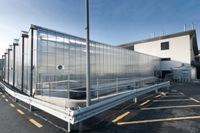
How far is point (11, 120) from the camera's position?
16.7 ft

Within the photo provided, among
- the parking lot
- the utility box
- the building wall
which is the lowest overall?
the parking lot

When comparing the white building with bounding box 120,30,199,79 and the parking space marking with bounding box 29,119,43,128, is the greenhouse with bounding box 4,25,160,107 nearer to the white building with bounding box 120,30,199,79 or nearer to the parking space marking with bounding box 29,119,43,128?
the parking space marking with bounding box 29,119,43,128

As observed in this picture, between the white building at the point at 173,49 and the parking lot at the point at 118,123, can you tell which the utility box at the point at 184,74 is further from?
the parking lot at the point at 118,123

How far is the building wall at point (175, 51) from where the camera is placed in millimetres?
28014

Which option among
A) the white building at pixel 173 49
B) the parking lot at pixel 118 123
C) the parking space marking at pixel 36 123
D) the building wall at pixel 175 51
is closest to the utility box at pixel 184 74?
the white building at pixel 173 49

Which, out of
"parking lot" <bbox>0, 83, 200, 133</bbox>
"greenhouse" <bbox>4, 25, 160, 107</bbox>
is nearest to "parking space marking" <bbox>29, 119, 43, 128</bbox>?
"parking lot" <bbox>0, 83, 200, 133</bbox>

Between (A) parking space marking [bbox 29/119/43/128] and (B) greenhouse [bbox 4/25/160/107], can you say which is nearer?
(A) parking space marking [bbox 29/119/43/128]

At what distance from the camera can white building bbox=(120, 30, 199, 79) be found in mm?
27953

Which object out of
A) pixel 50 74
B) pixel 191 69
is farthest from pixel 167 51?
pixel 50 74

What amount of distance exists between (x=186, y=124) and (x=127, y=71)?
44.4 feet

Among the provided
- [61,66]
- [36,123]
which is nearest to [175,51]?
[61,66]

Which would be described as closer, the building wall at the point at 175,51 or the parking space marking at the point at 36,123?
the parking space marking at the point at 36,123

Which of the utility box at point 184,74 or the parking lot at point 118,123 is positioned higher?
the utility box at point 184,74

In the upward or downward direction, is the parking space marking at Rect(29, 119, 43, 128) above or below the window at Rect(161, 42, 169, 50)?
below
